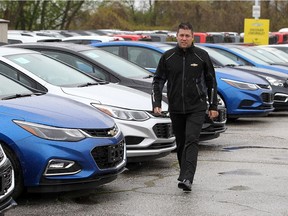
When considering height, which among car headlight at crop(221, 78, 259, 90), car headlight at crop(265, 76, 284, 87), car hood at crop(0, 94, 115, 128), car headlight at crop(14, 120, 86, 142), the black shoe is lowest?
the black shoe

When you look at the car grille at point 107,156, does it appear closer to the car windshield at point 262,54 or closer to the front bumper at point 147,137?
the front bumper at point 147,137

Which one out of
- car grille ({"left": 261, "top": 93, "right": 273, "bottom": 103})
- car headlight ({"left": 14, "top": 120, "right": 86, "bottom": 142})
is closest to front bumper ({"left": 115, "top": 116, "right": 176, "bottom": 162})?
car headlight ({"left": 14, "top": 120, "right": 86, "bottom": 142})

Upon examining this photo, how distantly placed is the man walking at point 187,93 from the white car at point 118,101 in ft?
1.94

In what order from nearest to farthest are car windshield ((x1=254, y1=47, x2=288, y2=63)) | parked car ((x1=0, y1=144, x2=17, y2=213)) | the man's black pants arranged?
parked car ((x1=0, y1=144, x2=17, y2=213)), the man's black pants, car windshield ((x1=254, y1=47, x2=288, y2=63))

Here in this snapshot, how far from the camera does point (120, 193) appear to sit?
7391mm

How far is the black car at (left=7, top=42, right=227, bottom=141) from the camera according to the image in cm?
998

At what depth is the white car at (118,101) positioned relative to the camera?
8.13 meters

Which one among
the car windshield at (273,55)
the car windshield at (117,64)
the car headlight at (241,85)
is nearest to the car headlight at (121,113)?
the car windshield at (117,64)

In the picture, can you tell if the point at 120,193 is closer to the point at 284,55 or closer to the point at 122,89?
the point at 122,89

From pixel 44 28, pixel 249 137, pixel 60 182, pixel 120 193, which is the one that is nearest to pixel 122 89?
pixel 120 193

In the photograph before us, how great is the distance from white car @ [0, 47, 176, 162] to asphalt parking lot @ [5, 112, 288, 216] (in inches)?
14.7

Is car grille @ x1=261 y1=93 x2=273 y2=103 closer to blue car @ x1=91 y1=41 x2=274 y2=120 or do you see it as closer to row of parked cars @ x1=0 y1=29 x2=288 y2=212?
blue car @ x1=91 y1=41 x2=274 y2=120

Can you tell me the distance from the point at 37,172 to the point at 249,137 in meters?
5.86

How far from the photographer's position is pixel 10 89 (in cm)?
746
